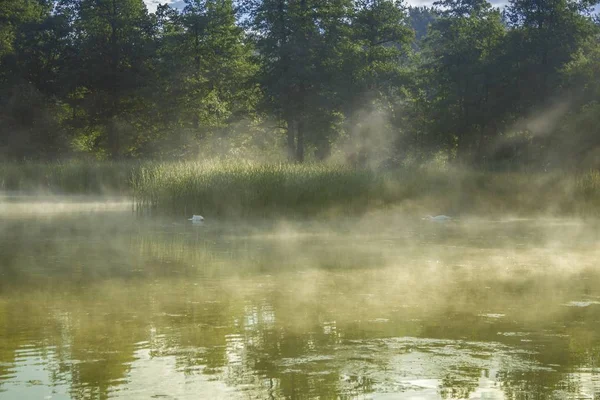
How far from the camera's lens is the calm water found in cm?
458

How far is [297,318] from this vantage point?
20.7ft

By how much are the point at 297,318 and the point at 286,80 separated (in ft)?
111

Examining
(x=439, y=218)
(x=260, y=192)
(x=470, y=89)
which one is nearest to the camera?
(x=439, y=218)

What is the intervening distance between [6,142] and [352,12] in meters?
18.4

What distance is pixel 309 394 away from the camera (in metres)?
4.34

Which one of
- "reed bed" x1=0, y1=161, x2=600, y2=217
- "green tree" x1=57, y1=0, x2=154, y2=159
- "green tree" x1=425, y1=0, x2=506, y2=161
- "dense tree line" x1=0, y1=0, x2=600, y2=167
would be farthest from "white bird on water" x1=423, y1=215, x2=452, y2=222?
"green tree" x1=57, y1=0, x2=154, y2=159

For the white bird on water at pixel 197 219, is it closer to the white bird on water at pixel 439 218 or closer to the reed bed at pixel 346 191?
the reed bed at pixel 346 191

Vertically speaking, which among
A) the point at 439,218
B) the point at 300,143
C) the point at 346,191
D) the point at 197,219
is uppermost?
the point at 300,143

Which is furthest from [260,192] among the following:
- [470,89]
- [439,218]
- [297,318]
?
[470,89]

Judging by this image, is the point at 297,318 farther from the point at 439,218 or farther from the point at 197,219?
the point at 439,218

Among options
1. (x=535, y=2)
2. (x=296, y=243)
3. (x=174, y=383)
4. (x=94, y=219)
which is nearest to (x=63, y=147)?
(x=535, y=2)

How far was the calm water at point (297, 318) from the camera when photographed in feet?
15.0

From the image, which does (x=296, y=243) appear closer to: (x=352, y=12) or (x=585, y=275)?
(x=585, y=275)

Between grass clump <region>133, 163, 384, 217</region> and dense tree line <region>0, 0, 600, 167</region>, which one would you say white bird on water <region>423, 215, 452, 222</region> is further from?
dense tree line <region>0, 0, 600, 167</region>
